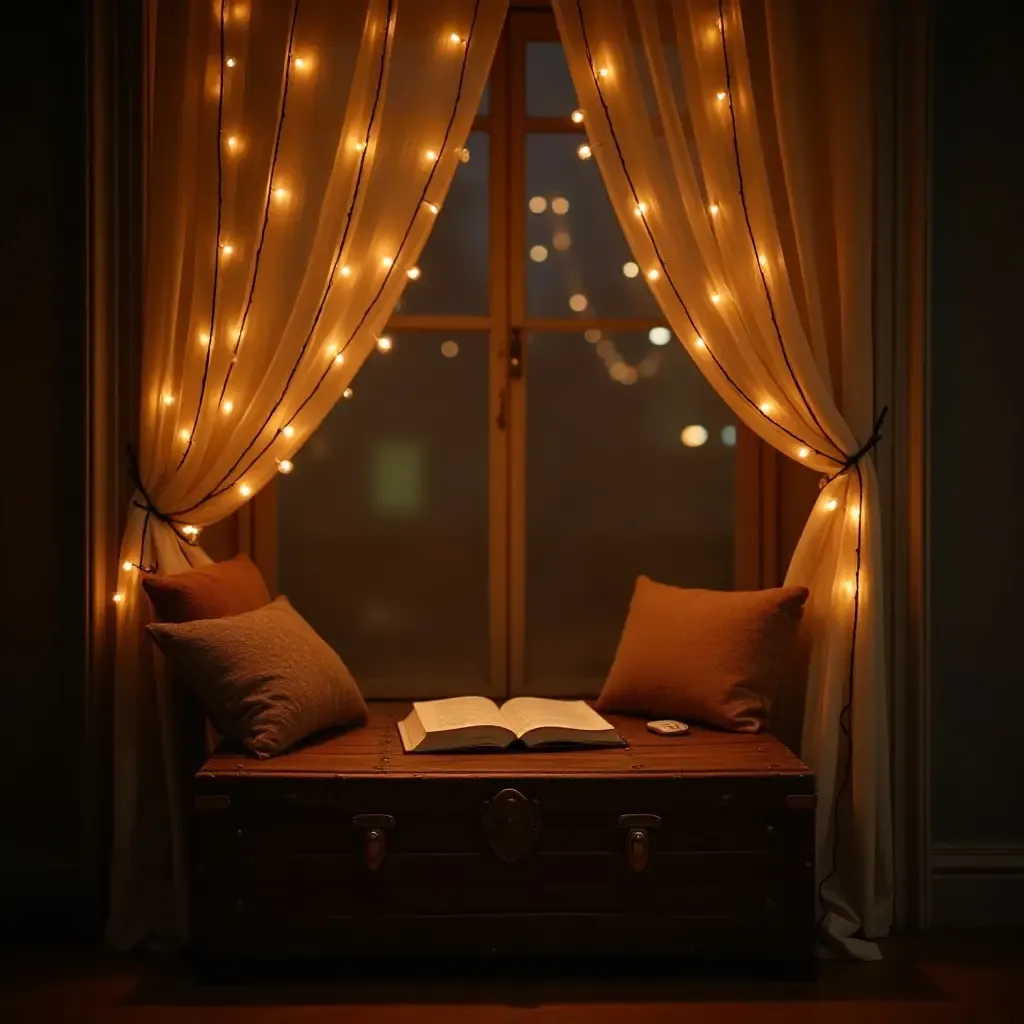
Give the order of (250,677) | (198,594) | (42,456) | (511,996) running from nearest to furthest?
(511,996) → (250,677) → (198,594) → (42,456)

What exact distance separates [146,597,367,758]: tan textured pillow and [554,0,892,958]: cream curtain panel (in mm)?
1148

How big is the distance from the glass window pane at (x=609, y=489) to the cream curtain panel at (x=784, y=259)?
476 millimetres

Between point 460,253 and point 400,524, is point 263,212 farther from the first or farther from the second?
point 400,524

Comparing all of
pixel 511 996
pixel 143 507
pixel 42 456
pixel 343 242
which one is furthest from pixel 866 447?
pixel 42 456

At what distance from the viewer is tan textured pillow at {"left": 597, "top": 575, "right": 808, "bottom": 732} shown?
273 centimetres

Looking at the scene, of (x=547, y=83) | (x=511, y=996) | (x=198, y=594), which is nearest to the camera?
(x=511, y=996)

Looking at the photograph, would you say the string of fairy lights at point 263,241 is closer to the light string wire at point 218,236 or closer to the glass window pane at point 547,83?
the light string wire at point 218,236

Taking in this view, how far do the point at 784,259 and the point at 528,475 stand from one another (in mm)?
910

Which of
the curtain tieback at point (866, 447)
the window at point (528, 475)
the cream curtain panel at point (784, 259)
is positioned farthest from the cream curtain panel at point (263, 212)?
the curtain tieback at point (866, 447)

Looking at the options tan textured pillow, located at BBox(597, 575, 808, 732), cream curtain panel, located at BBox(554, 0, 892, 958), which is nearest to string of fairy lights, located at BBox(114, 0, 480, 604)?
cream curtain panel, located at BBox(554, 0, 892, 958)

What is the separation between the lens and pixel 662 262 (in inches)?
110

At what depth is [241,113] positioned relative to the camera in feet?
9.08

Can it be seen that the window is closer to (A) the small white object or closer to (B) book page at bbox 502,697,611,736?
(B) book page at bbox 502,697,611,736

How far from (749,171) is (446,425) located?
1.05m
